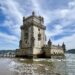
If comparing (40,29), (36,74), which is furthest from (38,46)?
(36,74)

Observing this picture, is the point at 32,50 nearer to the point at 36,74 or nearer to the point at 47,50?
the point at 47,50

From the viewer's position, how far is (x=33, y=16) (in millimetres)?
54750

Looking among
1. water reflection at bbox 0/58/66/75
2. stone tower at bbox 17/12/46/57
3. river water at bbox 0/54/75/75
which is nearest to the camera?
water reflection at bbox 0/58/66/75

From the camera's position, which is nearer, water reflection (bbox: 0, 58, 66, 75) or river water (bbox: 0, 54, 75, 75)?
water reflection (bbox: 0, 58, 66, 75)

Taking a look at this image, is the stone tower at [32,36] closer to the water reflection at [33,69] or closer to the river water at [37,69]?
the river water at [37,69]

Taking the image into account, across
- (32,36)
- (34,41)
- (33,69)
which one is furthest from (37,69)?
(32,36)

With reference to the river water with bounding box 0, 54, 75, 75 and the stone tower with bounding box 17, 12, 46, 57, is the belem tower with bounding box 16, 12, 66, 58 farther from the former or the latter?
the river water with bounding box 0, 54, 75, 75

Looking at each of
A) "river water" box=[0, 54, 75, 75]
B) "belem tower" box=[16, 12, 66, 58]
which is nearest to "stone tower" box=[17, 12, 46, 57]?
"belem tower" box=[16, 12, 66, 58]

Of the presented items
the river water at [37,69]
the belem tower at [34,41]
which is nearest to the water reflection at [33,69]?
the river water at [37,69]

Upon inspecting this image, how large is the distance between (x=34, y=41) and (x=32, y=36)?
174 cm

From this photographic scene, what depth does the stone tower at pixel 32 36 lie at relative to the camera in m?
51.8

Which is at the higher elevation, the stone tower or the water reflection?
the stone tower

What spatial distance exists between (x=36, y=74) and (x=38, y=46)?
38.7m

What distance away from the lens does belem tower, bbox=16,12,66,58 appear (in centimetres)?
5188
